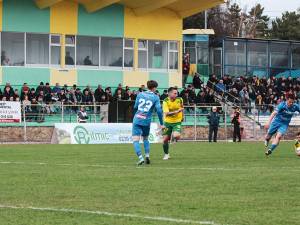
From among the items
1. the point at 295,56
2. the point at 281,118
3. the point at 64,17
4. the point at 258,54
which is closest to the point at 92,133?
the point at 64,17

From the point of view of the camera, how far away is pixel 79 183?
45.4ft

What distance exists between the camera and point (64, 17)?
155 ft

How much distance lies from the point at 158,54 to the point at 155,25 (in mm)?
1949

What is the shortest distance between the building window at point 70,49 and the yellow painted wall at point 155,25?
3632 mm

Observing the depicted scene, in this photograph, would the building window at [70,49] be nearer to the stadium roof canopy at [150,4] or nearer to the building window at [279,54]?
the stadium roof canopy at [150,4]

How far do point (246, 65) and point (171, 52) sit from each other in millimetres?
11652

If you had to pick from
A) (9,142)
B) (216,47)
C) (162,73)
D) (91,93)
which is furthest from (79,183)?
(216,47)

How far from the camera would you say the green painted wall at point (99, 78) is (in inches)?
1884

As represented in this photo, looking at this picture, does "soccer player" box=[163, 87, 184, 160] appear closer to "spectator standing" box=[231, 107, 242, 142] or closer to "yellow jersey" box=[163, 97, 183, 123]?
"yellow jersey" box=[163, 97, 183, 123]

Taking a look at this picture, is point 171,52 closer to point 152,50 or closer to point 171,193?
point 152,50

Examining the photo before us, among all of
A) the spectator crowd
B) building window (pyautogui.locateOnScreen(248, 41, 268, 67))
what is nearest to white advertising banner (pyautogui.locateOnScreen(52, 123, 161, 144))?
the spectator crowd

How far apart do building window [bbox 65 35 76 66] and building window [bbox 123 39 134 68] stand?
3667mm

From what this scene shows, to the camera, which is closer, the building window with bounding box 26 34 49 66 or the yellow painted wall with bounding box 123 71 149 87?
the building window with bounding box 26 34 49 66

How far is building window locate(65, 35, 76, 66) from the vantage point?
156 feet
